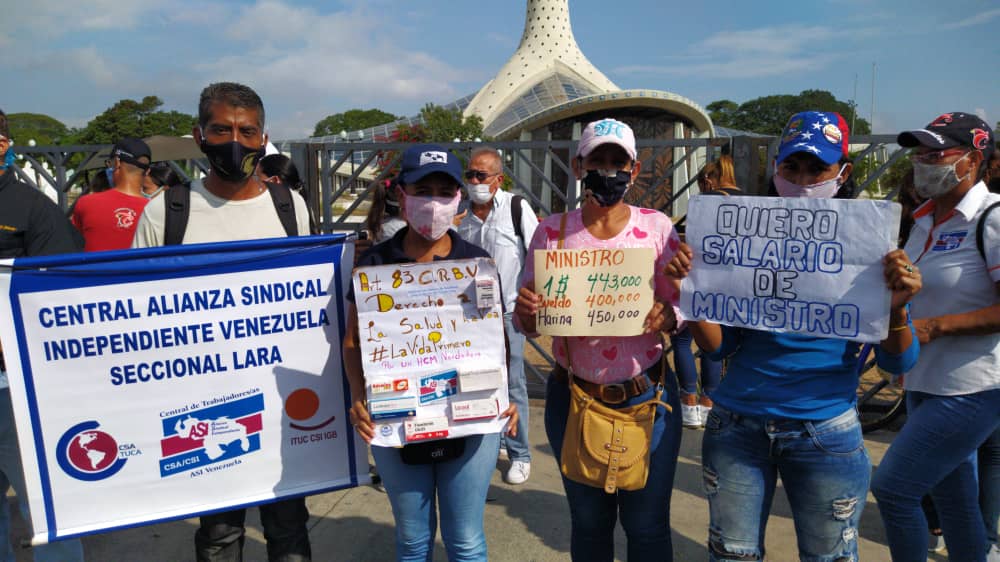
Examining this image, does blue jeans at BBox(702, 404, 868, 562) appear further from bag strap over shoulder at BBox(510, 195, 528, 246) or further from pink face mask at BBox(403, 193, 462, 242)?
bag strap over shoulder at BBox(510, 195, 528, 246)

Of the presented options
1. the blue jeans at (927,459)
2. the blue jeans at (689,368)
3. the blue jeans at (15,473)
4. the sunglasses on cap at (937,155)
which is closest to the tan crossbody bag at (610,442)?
the blue jeans at (927,459)

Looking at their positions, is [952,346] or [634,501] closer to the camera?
[634,501]

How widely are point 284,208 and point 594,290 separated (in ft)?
4.44

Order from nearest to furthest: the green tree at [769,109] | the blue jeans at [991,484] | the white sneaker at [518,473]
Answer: the blue jeans at [991,484] < the white sneaker at [518,473] < the green tree at [769,109]

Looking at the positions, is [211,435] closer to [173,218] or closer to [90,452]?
[90,452]

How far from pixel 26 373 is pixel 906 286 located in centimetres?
301

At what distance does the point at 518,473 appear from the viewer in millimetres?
4324

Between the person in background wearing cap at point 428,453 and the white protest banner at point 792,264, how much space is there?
2.70 feet

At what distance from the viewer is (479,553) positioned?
235 cm

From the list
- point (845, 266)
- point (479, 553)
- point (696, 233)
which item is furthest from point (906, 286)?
point (479, 553)

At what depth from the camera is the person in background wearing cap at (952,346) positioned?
244cm

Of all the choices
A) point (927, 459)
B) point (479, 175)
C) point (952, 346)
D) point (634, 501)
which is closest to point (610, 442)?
point (634, 501)

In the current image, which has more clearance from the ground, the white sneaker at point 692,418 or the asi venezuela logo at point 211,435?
the asi venezuela logo at point 211,435

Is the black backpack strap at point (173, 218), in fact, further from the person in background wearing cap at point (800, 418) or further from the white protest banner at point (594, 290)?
the person in background wearing cap at point (800, 418)
